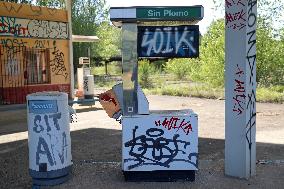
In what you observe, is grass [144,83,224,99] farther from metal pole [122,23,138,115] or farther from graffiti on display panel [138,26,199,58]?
metal pole [122,23,138,115]

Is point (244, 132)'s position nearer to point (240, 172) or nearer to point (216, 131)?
point (240, 172)

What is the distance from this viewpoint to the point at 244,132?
533 centimetres

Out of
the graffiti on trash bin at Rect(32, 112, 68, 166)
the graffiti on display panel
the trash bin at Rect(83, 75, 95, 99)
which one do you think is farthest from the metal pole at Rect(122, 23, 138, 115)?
the trash bin at Rect(83, 75, 95, 99)

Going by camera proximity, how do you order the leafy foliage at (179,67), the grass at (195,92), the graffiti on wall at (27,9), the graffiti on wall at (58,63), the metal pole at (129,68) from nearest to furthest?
the metal pole at (129,68)
the graffiti on wall at (27,9)
the graffiti on wall at (58,63)
the grass at (195,92)
the leafy foliage at (179,67)

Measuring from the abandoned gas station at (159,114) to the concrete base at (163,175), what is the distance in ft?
0.05

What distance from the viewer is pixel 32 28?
15.4 meters

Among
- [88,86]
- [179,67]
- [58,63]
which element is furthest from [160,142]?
[179,67]

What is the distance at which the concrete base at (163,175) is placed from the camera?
534 centimetres

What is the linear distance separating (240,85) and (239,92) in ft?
0.33

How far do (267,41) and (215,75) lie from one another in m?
3.10

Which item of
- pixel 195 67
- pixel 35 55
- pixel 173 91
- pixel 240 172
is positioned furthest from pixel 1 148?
pixel 195 67

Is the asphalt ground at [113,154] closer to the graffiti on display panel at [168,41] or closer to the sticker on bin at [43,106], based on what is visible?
the sticker on bin at [43,106]

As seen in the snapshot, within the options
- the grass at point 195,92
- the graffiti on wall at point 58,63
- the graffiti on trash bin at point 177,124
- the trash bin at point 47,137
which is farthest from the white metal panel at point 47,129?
the grass at point 195,92

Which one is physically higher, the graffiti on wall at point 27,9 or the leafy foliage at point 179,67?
the graffiti on wall at point 27,9
